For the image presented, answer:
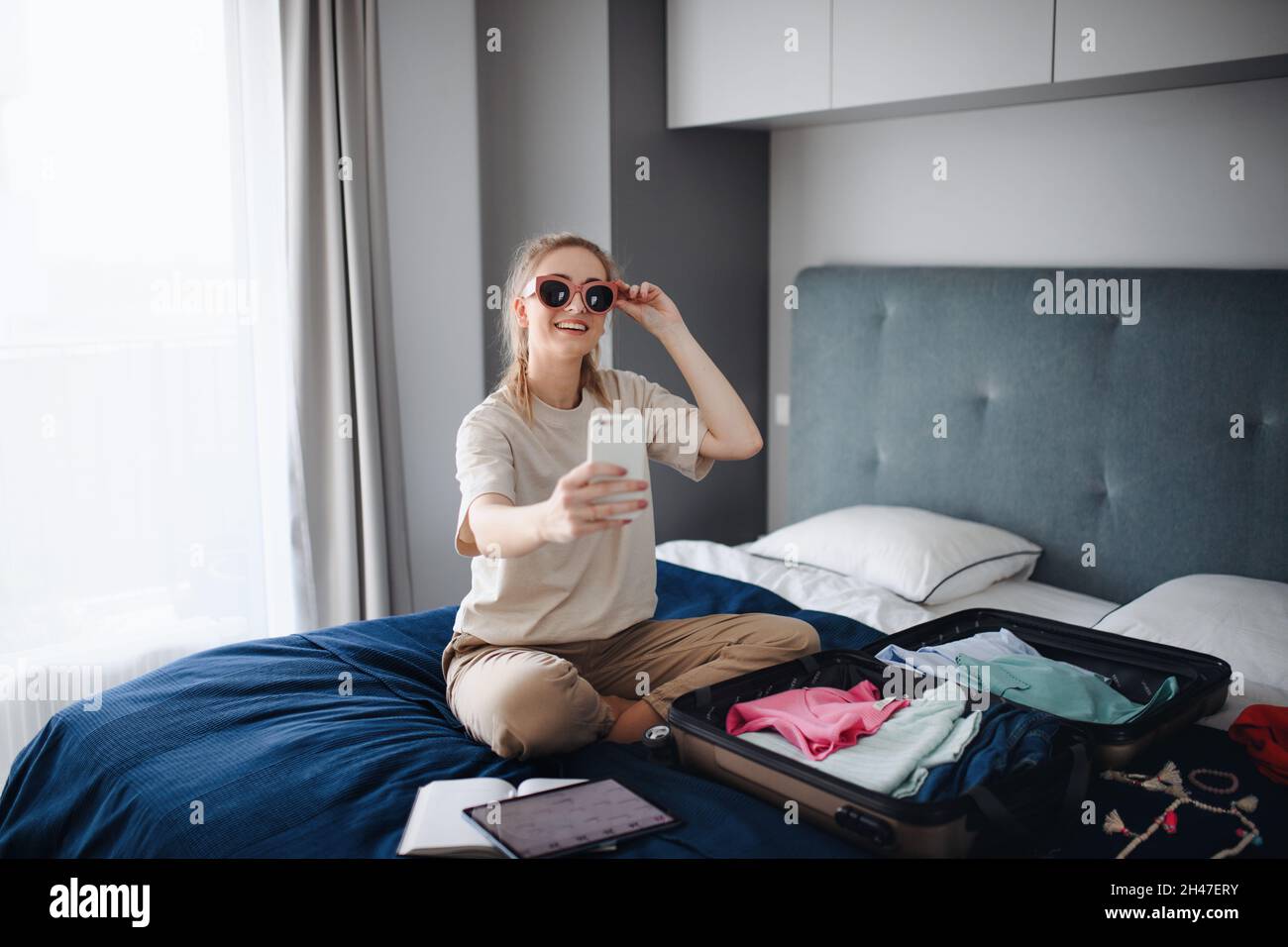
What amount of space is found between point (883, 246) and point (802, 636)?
1571mm

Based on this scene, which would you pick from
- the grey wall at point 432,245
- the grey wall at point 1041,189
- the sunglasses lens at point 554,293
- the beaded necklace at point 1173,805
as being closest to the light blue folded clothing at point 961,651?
the beaded necklace at point 1173,805

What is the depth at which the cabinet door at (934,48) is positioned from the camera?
2535 millimetres

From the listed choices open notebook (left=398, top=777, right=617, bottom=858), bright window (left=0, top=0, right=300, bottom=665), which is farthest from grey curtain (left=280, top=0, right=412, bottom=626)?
open notebook (left=398, top=777, right=617, bottom=858)

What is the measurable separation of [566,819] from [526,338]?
0.97 m

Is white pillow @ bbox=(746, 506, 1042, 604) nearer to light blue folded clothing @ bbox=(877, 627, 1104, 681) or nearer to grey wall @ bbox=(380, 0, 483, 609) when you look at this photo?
light blue folded clothing @ bbox=(877, 627, 1104, 681)

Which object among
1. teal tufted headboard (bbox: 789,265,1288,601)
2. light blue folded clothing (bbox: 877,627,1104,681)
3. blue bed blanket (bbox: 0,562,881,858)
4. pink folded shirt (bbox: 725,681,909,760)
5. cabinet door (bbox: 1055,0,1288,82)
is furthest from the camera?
teal tufted headboard (bbox: 789,265,1288,601)

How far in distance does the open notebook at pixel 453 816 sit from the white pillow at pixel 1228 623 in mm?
1222

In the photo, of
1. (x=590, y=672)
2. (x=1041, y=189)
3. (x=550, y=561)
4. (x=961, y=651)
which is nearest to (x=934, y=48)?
(x=1041, y=189)

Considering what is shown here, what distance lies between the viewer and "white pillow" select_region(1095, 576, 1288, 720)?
2062mm

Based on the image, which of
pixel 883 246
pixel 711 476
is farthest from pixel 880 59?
pixel 711 476

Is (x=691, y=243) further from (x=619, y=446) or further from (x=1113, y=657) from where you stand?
(x=619, y=446)

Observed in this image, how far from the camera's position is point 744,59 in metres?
3.14

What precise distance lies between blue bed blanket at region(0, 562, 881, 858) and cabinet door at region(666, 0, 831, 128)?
4.99 feet
